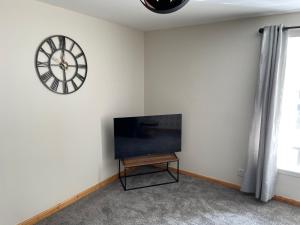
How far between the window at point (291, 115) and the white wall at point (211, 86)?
0.69 feet

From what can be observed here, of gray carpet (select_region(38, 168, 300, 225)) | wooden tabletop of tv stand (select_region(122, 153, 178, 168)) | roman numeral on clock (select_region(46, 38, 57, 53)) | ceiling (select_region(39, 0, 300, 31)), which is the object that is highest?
ceiling (select_region(39, 0, 300, 31))

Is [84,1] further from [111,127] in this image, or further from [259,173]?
[259,173]

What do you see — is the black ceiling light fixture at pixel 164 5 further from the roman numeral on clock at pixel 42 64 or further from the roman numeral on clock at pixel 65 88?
the roman numeral on clock at pixel 65 88

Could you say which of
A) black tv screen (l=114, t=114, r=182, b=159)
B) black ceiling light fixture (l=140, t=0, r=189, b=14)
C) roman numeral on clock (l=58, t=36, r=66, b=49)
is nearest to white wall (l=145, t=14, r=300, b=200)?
black tv screen (l=114, t=114, r=182, b=159)

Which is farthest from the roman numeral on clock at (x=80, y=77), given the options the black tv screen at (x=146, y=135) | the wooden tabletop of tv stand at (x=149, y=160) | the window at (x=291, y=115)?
the window at (x=291, y=115)

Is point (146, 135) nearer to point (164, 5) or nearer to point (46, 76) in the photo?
point (46, 76)

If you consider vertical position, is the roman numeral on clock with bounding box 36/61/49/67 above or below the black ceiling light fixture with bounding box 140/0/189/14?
below

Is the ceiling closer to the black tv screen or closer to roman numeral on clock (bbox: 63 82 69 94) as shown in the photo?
roman numeral on clock (bbox: 63 82 69 94)

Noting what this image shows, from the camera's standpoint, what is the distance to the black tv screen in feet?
10.1

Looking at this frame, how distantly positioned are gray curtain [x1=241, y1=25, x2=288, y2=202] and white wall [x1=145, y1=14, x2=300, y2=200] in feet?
0.60

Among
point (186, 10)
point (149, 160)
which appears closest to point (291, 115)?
point (186, 10)

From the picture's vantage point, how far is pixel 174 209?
2.69 m

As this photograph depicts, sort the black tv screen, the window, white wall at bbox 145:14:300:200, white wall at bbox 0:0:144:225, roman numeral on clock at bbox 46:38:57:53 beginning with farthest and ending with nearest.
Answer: the black tv screen, white wall at bbox 145:14:300:200, the window, roman numeral on clock at bbox 46:38:57:53, white wall at bbox 0:0:144:225

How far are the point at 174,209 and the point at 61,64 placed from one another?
2182 millimetres
